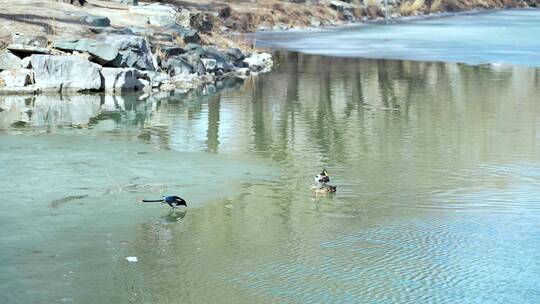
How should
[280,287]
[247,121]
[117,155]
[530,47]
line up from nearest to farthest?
[280,287] → [117,155] → [247,121] → [530,47]

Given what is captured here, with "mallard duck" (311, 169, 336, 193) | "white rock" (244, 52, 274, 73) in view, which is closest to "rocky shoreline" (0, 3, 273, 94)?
"white rock" (244, 52, 274, 73)

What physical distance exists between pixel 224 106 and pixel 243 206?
8.73 metres

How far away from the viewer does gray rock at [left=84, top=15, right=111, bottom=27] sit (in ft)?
85.3

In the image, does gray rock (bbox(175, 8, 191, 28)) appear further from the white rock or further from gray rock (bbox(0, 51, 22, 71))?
gray rock (bbox(0, 51, 22, 71))

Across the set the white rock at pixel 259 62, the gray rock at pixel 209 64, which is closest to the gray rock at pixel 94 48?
the gray rock at pixel 209 64

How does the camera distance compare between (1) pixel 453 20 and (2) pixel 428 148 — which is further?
(1) pixel 453 20

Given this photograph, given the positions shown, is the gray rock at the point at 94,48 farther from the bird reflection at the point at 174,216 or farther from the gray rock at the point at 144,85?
the bird reflection at the point at 174,216

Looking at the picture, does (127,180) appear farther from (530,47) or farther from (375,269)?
(530,47)

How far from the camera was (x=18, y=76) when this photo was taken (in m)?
20.6

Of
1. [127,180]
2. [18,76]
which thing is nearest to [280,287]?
[127,180]

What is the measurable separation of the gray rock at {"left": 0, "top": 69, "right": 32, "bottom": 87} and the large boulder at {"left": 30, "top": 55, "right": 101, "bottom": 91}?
0.17m

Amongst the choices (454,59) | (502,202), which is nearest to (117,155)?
(502,202)

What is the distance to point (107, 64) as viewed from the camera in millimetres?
21500

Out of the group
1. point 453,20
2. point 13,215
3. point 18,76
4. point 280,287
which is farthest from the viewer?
point 453,20
